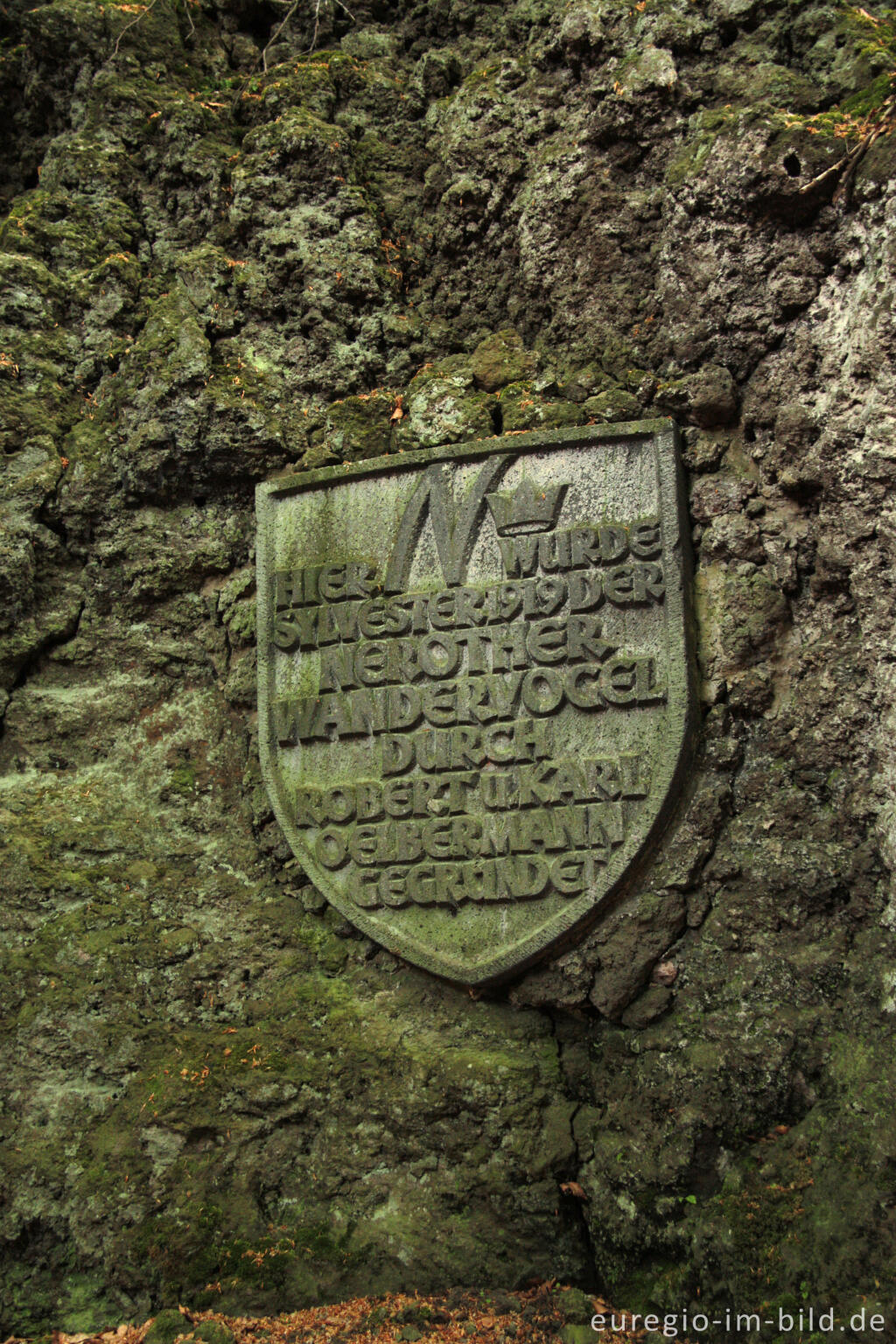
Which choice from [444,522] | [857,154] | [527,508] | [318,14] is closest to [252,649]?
[444,522]

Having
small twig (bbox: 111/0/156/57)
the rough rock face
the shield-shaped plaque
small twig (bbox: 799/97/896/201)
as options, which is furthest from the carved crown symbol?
small twig (bbox: 111/0/156/57)

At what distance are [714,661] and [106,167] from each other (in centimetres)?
356

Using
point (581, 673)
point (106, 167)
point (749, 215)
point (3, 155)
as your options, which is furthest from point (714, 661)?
point (3, 155)

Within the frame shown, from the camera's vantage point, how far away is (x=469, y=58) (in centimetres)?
477

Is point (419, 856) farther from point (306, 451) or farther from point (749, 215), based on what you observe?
point (749, 215)

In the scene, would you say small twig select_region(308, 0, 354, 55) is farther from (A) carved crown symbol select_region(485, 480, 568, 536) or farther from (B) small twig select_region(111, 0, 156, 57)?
(A) carved crown symbol select_region(485, 480, 568, 536)

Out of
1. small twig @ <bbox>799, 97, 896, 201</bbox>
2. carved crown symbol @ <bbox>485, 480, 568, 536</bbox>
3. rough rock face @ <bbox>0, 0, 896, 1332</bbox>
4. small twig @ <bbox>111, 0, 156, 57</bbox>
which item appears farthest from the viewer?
small twig @ <bbox>111, 0, 156, 57</bbox>

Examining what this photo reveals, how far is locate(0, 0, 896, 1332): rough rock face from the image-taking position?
3.30m

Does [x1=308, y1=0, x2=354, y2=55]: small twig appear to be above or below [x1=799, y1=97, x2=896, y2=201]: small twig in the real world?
above

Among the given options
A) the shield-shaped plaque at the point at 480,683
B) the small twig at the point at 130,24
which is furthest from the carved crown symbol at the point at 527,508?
the small twig at the point at 130,24

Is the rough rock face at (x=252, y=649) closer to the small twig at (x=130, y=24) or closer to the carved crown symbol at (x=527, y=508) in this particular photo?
the small twig at (x=130, y=24)

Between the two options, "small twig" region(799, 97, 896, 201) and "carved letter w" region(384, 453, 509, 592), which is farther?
"carved letter w" region(384, 453, 509, 592)

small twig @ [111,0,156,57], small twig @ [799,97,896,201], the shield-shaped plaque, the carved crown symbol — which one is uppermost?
small twig @ [111,0,156,57]

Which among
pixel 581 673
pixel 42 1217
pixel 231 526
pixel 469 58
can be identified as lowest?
pixel 42 1217
